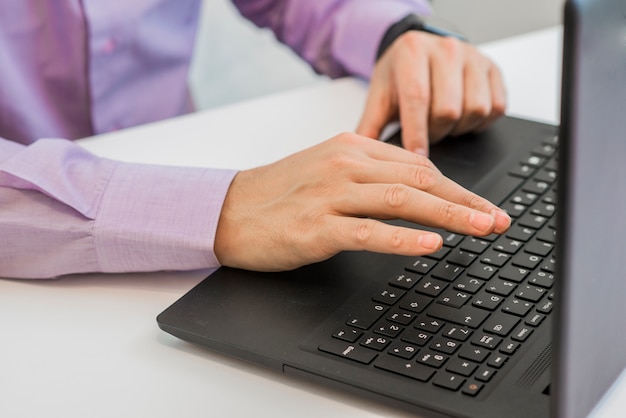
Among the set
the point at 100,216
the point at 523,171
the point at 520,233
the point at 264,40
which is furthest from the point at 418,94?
the point at 264,40

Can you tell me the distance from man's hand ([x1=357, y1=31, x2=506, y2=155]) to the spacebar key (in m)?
0.28

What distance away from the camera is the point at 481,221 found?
1.99 ft

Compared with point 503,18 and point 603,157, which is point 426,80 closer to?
point 603,157

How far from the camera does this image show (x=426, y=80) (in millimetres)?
934

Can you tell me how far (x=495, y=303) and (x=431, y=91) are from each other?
1.23 feet

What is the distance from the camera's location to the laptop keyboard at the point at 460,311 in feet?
1.85

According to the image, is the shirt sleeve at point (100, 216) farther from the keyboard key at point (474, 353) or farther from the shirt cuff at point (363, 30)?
the shirt cuff at point (363, 30)

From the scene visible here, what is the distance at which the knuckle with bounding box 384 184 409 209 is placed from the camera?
2.10 feet

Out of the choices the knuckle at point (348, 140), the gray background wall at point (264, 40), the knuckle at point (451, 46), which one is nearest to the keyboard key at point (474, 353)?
the knuckle at point (348, 140)

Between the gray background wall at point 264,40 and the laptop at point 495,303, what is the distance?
5.39ft

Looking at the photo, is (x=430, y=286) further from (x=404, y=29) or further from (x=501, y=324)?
(x=404, y=29)

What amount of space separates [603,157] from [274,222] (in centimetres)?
30

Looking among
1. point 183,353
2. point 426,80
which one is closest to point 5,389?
point 183,353

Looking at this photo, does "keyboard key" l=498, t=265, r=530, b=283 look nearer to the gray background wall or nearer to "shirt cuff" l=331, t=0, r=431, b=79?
"shirt cuff" l=331, t=0, r=431, b=79
